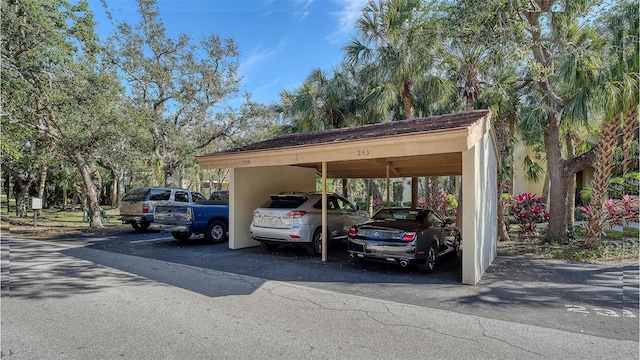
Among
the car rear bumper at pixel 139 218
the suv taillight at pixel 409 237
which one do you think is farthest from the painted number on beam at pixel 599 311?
the car rear bumper at pixel 139 218

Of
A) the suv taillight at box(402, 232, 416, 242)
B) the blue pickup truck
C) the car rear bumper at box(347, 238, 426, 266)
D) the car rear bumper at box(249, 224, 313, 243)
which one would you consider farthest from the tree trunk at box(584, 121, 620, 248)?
the blue pickup truck

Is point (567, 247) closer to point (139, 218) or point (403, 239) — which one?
point (403, 239)

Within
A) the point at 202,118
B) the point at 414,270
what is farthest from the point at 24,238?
the point at 414,270

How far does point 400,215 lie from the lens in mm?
8453

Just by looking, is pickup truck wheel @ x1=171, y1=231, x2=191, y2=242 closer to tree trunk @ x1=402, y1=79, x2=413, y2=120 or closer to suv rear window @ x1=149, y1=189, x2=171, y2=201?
suv rear window @ x1=149, y1=189, x2=171, y2=201

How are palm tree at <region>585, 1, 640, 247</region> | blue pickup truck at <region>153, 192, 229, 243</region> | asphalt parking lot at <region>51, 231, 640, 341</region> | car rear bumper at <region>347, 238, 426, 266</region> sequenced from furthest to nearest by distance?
blue pickup truck at <region>153, 192, 229, 243</region>
palm tree at <region>585, 1, 640, 247</region>
car rear bumper at <region>347, 238, 426, 266</region>
asphalt parking lot at <region>51, 231, 640, 341</region>

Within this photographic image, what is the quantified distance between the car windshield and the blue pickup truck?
5.84 m

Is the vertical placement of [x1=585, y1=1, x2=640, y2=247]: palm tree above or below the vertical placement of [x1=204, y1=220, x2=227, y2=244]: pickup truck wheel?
above

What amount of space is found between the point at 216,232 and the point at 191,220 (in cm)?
112

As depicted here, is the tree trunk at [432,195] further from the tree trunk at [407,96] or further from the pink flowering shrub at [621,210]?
the pink flowering shrub at [621,210]

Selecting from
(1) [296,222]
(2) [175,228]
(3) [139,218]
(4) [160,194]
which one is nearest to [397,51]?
(1) [296,222]

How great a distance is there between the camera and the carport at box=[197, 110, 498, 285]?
22.0ft

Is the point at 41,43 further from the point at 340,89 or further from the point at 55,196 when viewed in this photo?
the point at 55,196

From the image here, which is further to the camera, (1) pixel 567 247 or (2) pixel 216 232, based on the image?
(2) pixel 216 232
